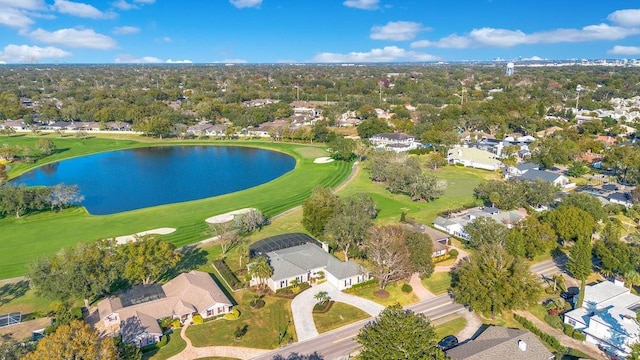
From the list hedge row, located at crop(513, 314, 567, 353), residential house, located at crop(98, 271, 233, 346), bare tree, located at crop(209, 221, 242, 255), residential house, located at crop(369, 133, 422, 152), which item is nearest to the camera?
hedge row, located at crop(513, 314, 567, 353)

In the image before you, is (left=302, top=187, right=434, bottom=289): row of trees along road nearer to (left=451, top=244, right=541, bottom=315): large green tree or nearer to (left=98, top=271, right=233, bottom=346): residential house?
(left=451, top=244, right=541, bottom=315): large green tree

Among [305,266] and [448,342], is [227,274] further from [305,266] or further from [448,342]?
[448,342]

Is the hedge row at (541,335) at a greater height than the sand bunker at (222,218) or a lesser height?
lesser

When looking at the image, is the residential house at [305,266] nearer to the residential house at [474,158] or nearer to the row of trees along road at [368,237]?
the row of trees along road at [368,237]

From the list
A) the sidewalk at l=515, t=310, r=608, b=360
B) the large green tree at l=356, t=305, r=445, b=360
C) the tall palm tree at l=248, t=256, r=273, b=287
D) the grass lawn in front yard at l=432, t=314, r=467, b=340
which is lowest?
the sidewalk at l=515, t=310, r=608, b=360

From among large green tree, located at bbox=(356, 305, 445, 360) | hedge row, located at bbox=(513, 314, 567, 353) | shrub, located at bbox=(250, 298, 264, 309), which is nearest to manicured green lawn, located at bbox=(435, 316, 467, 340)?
hedge row, located at bbox=(513, 314, 567, 353)

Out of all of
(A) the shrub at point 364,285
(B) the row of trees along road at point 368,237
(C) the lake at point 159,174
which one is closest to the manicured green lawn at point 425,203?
(B) the row of trees along road at point 368,237

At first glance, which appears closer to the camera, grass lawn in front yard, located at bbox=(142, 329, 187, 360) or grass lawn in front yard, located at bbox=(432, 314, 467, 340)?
grass lawn in front yard, located at bbox=(142, 329, 187, 360)

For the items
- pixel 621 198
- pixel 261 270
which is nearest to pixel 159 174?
pixel 261 270
